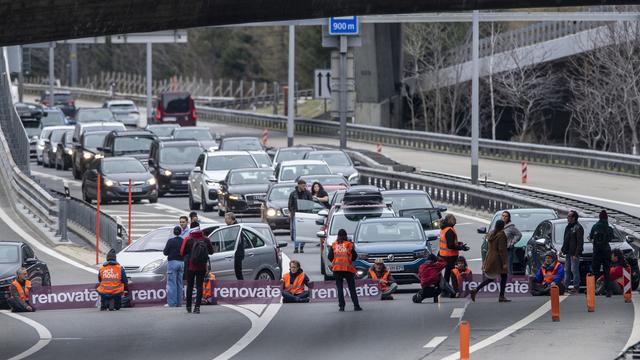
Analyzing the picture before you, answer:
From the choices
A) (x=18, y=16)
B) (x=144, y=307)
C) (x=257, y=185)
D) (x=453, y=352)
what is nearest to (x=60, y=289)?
(x=144, y=307)

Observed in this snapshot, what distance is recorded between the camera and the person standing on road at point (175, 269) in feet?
81.5

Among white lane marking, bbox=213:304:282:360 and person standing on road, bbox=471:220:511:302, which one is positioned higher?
person standing on road, bbox=471:220:511:302

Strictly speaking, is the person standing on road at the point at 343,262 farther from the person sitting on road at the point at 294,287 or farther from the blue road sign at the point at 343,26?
the blue road sign at the point at 343,26

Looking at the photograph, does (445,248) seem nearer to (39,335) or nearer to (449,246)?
(449,246)

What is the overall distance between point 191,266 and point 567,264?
21.8 ft

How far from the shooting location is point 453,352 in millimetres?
20203

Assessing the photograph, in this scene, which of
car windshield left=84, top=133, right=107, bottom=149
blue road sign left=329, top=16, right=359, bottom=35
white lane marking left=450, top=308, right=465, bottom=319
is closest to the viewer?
white lane marking left=450, top=308, right=465, bottom=319

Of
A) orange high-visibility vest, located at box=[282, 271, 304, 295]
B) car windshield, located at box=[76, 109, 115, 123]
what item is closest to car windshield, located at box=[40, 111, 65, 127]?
car windshield, located at box=[76, 109, 115, 123]

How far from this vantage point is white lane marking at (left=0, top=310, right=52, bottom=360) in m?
20.8

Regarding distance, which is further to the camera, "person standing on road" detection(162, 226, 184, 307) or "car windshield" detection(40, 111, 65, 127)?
"car windshield" detection(40, 111, 65, 127)

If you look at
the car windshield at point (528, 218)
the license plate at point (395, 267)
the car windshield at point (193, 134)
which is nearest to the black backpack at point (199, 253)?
the license plate at point (395, 267)

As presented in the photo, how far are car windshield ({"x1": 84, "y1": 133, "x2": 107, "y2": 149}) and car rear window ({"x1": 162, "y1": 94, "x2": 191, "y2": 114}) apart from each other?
2060cm

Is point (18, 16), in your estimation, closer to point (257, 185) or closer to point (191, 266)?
point (191, 266)

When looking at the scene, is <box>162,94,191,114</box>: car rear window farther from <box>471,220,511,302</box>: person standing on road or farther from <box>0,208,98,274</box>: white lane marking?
<box>471,220,511,302</box>: person standing on road
